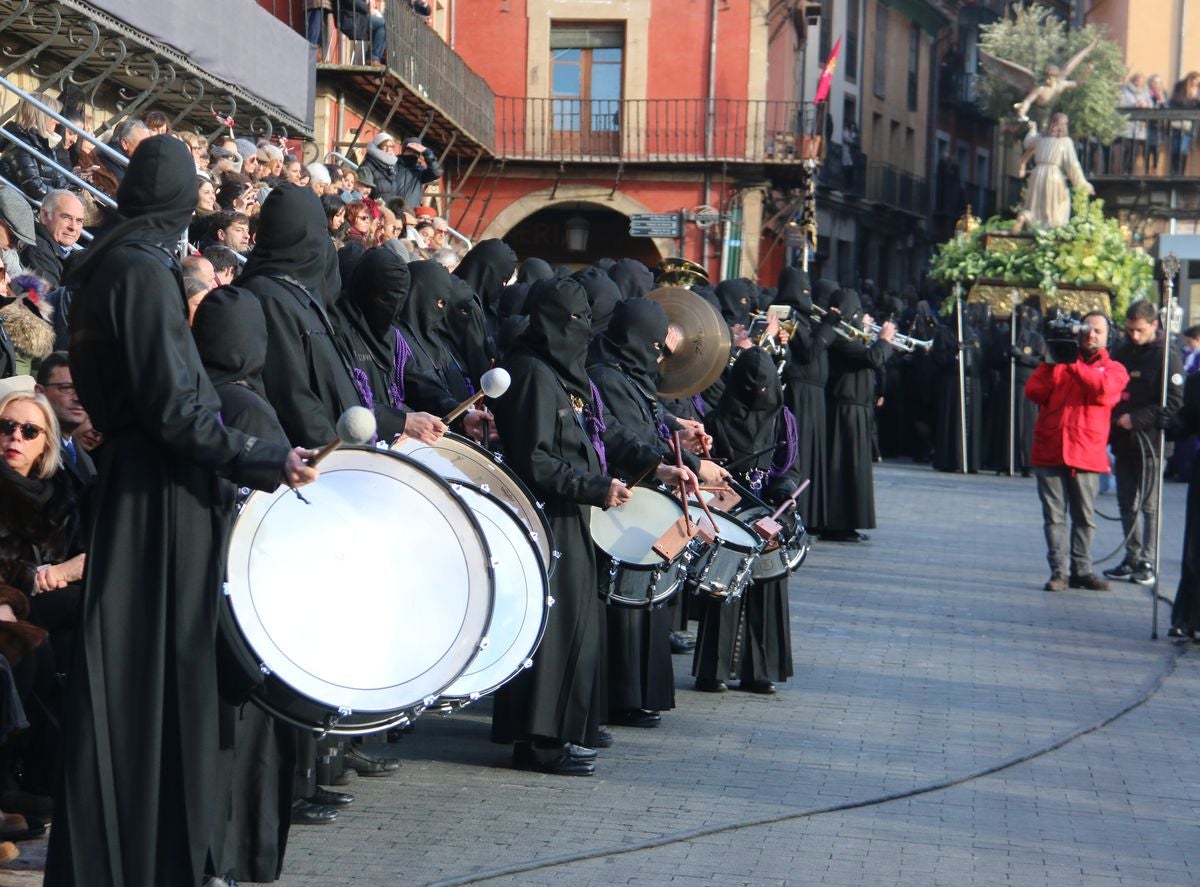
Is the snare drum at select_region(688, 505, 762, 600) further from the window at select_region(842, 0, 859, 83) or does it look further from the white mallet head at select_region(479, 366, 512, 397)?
the window at select_region(842, 0, 859, 83)

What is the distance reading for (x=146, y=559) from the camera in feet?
17.5

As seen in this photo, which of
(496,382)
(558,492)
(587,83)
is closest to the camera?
(496,382)

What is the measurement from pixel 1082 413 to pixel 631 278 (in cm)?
397

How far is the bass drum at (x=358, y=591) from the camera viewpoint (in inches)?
210

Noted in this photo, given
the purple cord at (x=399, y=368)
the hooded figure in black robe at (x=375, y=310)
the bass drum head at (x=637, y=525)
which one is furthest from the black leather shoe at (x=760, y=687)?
the hooded figure in black robe at (x=375, y=310)

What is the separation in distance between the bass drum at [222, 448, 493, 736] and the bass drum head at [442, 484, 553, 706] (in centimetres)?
78

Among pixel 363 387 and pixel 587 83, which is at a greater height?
pixel 587 83

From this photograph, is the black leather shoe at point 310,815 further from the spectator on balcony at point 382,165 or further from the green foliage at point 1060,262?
the green foliage at point 1060,262

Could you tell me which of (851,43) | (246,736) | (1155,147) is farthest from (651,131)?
(246,736)

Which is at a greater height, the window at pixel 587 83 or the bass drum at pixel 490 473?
the window at pixel 587 83

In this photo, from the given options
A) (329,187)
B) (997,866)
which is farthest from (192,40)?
(997,866)

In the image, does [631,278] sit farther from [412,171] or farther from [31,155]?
[412,171]

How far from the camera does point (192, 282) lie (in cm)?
776

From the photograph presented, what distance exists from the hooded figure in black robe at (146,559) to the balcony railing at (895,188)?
152 feet
